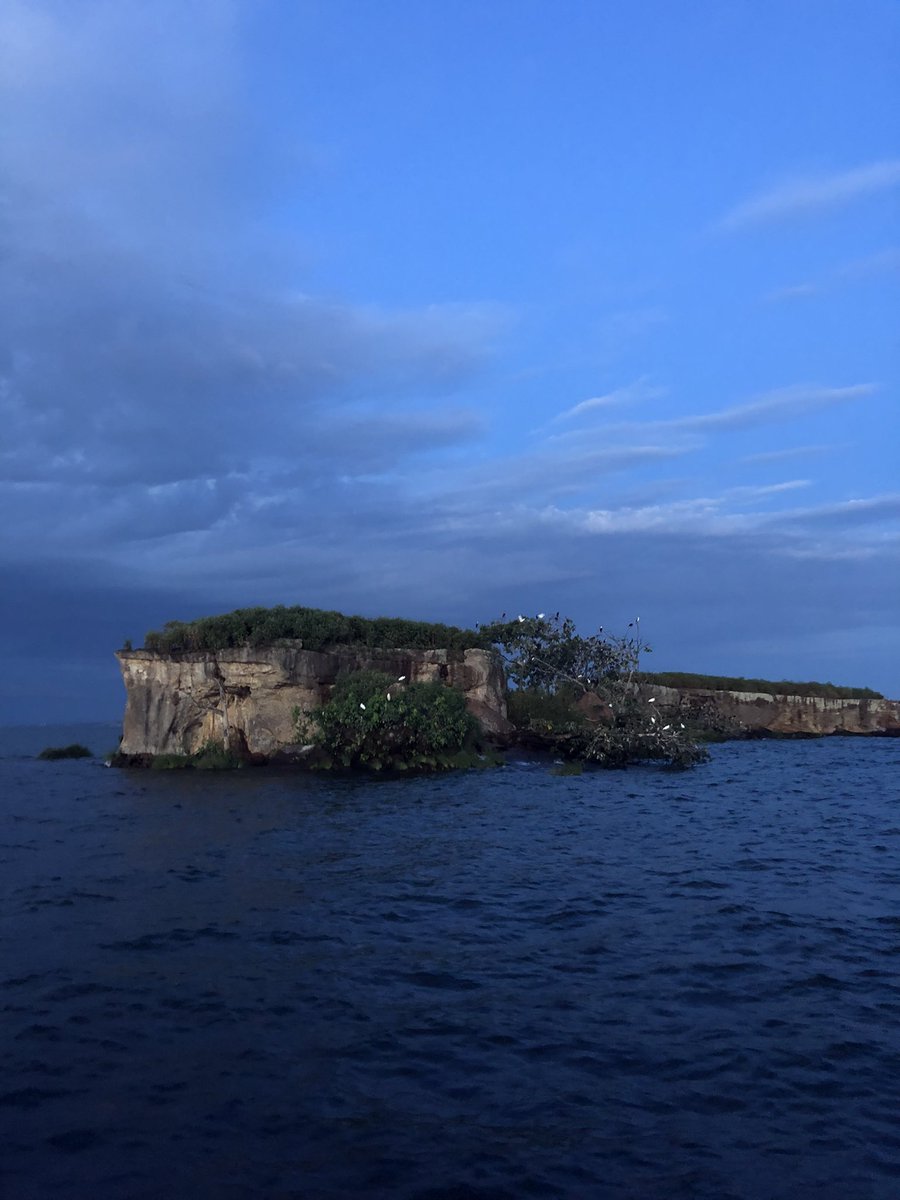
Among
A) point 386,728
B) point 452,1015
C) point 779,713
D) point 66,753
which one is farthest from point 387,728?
point 779,713

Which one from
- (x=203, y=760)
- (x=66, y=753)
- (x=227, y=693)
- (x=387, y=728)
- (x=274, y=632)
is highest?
(x=274, y=632)

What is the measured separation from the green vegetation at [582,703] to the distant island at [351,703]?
85 millimetres

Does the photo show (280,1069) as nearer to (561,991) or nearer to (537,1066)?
(537,1066)

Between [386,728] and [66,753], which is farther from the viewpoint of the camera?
[66,753]

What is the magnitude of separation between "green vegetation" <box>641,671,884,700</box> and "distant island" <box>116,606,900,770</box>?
9849 mm

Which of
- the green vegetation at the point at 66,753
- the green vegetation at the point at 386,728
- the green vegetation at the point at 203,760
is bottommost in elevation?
the green vegetation at the point at 66,753

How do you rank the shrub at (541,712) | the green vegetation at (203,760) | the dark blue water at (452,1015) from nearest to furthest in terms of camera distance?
the dark blue water at (452,1015), the green vegetation at (203,760), the shrub at (541,712)

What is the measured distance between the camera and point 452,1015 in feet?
30.5

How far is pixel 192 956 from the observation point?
11.2 m

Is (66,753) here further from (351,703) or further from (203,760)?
Result: (351,703)

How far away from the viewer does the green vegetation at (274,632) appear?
33625 millimetres

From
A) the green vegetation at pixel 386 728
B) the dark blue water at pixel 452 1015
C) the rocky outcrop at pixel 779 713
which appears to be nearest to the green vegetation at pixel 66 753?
the green vegetation at pixel 386 728

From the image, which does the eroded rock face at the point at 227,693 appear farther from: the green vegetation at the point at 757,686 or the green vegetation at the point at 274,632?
the green vegetation at the point at 757,686

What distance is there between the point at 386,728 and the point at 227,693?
6.89m
